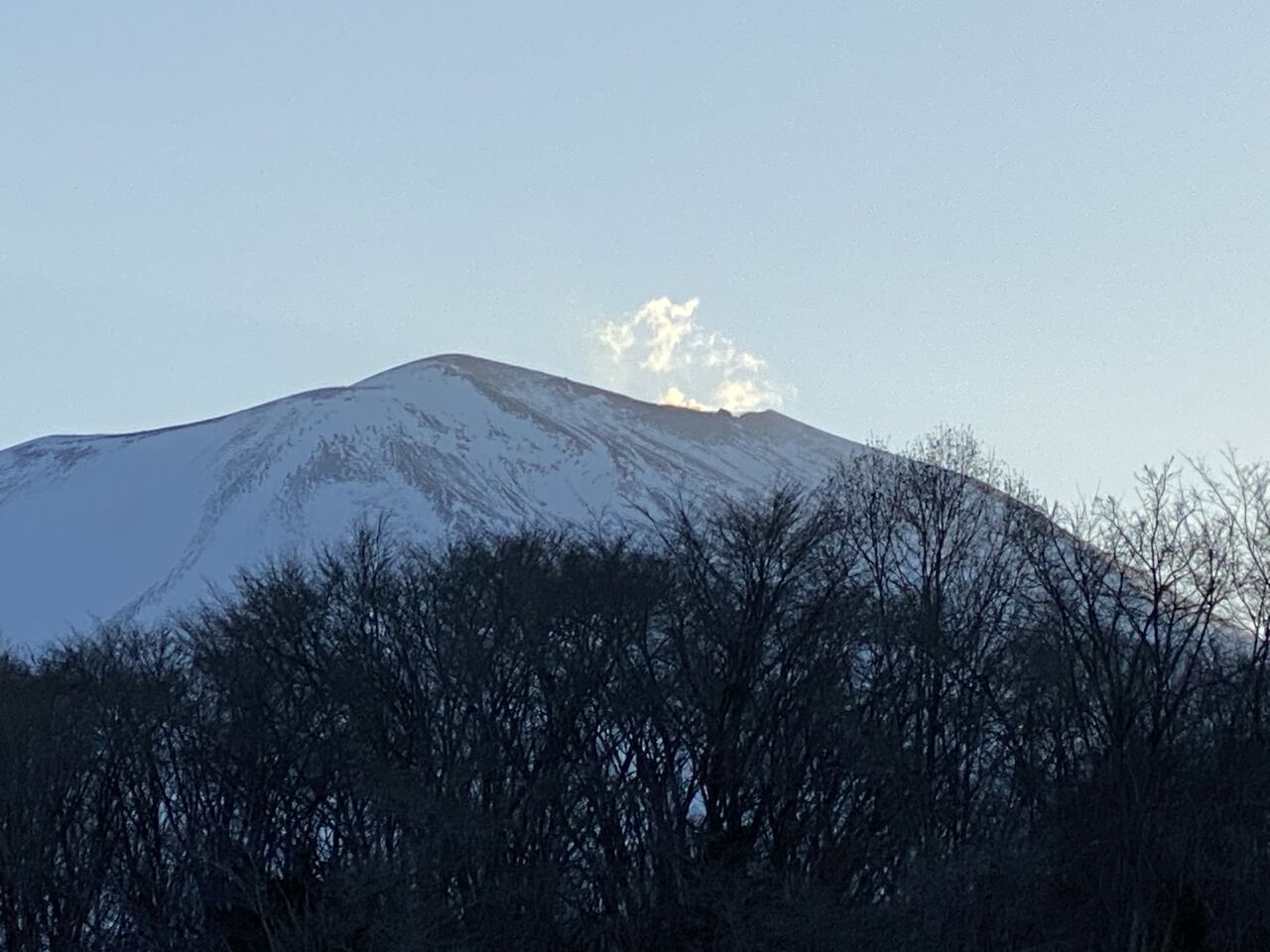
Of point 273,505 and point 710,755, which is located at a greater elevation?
point 273,505

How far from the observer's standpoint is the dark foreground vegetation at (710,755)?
2838cm

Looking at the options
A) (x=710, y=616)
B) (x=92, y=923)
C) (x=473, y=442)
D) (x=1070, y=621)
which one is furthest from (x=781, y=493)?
(x=473, y=442)

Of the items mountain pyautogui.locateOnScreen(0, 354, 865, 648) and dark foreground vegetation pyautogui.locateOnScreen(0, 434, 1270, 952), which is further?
mountain pyautogui.locateOnScreen(0, 354, 865, 648)

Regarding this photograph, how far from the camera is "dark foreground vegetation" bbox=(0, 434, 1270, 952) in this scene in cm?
2838

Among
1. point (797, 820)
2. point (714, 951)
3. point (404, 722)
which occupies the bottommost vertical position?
point (714, 951)

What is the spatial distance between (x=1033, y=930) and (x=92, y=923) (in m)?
20.6

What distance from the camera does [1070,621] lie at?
3353 cm

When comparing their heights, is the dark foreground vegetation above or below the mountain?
below

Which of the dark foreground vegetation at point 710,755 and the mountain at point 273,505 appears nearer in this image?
the dark foreground vegetation at point 710,755

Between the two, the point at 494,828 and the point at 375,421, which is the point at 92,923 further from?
the point at 375,421

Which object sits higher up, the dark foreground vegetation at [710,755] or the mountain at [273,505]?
the mountain at [273,505]

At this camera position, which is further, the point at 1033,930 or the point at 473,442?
the point at 473,442

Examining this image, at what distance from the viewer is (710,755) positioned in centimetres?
3272

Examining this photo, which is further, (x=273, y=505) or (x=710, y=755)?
(x=273, y=505)
